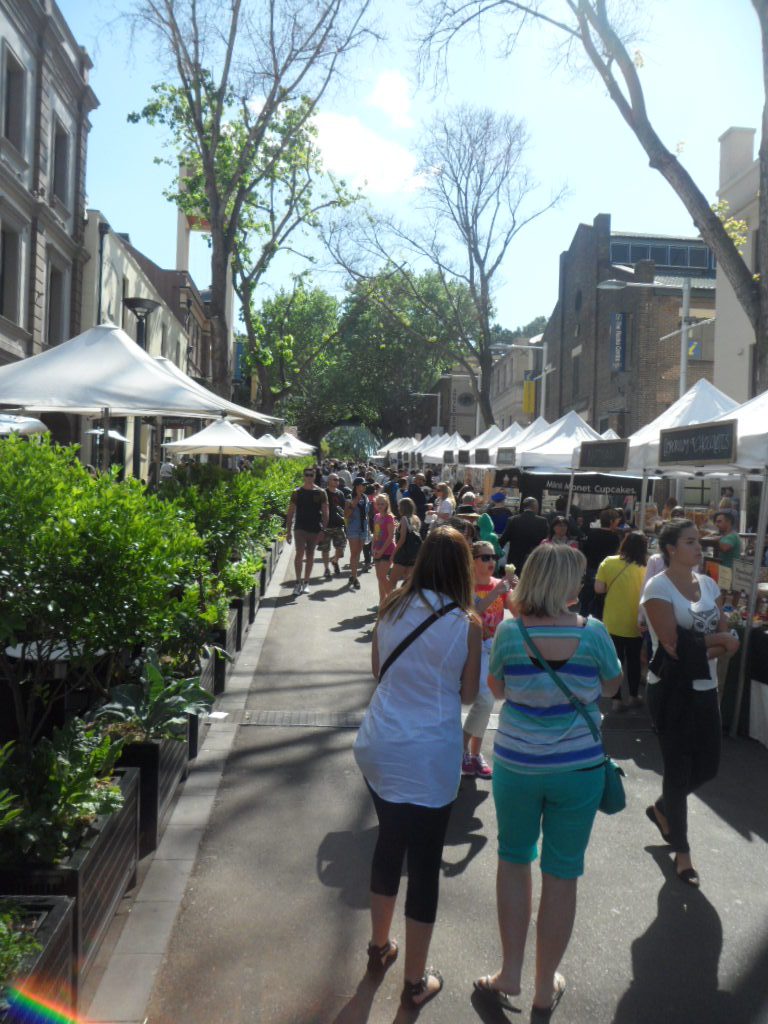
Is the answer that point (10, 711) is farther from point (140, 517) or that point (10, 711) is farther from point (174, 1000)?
point (174, 1000)

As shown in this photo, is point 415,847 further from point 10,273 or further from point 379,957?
point 10,273

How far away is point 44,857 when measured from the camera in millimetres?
3309

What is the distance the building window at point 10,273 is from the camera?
20953 millimetres

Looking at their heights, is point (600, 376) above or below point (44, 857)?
above

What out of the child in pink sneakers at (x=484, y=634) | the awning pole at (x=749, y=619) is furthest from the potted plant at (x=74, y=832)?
the awning pole at (x=749, y=619)

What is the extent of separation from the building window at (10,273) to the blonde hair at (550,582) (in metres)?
19.7

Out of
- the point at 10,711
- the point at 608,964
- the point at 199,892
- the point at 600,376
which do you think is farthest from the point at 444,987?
the point at 600,376

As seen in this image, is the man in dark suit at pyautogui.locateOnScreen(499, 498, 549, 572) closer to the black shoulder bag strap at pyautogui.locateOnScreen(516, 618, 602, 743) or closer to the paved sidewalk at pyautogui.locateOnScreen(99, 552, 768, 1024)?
the paved sidewalk at pyautogui.locateOnScreen(99, 552, 768, 1024)

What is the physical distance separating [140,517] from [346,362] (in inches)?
2728

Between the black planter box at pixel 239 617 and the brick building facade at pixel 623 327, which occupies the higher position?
the brick building facade at pixel 623 327

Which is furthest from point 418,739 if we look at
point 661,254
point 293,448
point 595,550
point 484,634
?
point 661,254

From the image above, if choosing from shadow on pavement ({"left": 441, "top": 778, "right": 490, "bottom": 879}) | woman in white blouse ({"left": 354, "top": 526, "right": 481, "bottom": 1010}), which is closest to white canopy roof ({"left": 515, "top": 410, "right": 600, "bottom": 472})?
shadow on pavement ({"left": 441, "top": 778, "right": 490, "bottom": 879})

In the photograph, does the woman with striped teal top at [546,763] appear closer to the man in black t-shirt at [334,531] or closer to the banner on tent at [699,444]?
the banner on tent at [699,444]

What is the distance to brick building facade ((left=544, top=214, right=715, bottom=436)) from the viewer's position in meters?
34.0
